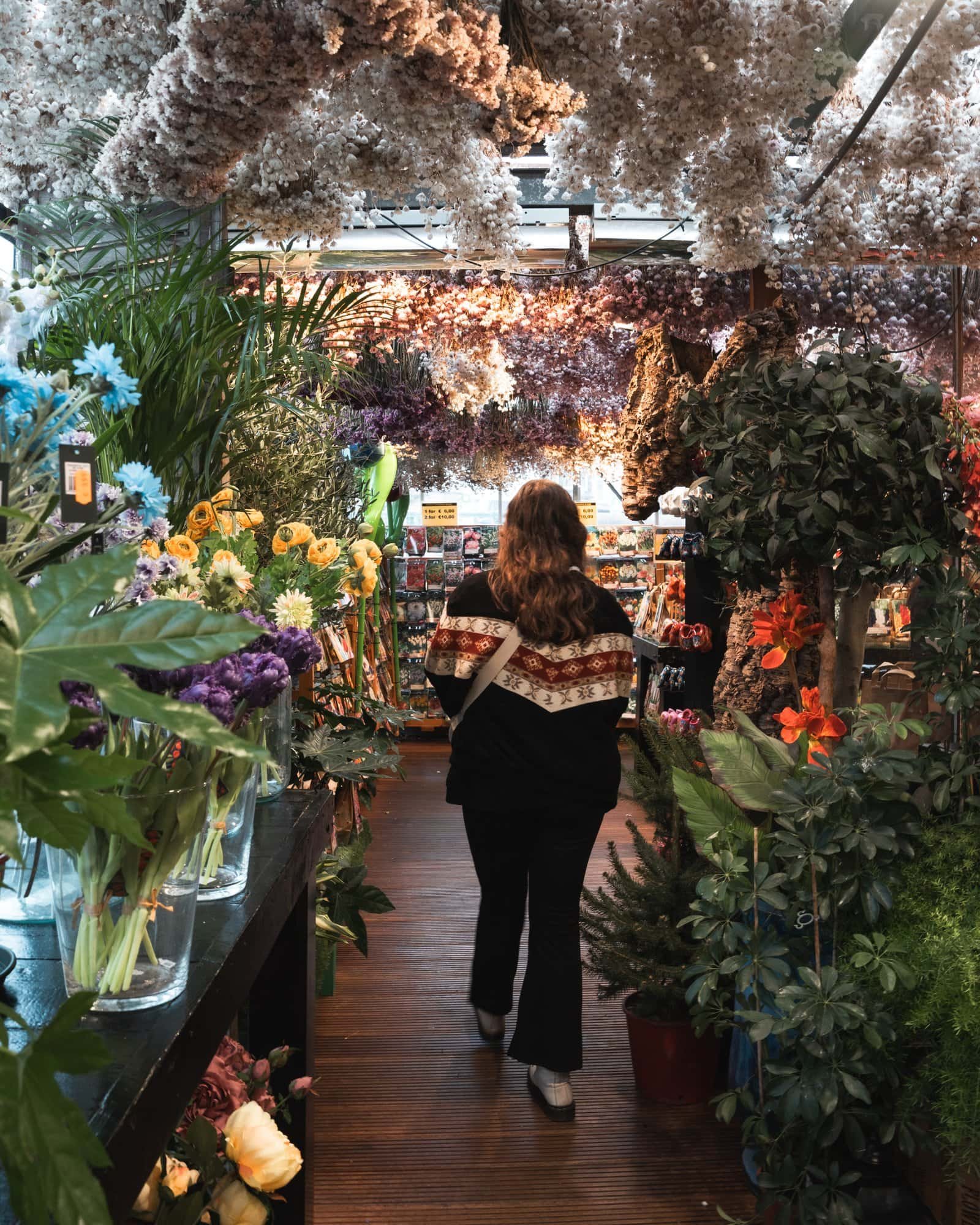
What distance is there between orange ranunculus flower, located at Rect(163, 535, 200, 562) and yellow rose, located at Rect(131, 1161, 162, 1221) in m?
0.86

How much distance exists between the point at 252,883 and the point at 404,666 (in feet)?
29.8

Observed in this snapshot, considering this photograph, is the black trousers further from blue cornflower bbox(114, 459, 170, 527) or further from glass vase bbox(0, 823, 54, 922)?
blue cornflower bbox(114, 459, 170, 527)

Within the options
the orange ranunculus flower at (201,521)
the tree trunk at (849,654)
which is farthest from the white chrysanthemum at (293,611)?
the tree trunk at (849,654)

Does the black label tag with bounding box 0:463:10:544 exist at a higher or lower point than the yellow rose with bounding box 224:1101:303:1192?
higher

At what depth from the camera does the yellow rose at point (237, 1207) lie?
1.36m

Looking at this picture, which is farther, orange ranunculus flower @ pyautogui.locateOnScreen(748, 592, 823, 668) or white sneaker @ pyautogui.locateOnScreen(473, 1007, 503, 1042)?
white sneaker @ pyautogui.locateOnScreen(473, 1007, 503, 1042)

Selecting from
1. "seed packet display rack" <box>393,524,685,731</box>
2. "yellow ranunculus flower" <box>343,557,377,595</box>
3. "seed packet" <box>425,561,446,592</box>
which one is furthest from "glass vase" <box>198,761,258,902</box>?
"seed packet" <box>425,561,446,592</box>

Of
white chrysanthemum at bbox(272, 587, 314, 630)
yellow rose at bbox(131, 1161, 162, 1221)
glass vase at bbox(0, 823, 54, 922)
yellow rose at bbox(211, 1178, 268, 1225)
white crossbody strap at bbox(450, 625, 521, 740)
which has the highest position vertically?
white chrysanthemum at bbox(272, 587, 314, 630)

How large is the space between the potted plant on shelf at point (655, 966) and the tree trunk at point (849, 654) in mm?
513

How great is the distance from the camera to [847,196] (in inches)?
107

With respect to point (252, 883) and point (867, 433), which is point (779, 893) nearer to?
point (867, 433)

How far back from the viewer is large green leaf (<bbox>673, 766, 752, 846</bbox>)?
262 cm

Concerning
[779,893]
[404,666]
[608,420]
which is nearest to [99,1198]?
[779,893]

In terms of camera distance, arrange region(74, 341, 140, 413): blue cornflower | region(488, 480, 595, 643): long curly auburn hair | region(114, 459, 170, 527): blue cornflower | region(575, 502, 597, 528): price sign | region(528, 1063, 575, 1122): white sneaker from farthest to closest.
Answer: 1. region(575, 502, 597, 528): price sign
2. region(528, 1063, 575, 1122): white sneaker
3. region(488, 480, 595, 643): long curly auburn hair
4. region(114, 459, 170, 527): blue cornflower
5. region(74, 341, 140, 413): blue cornflower
